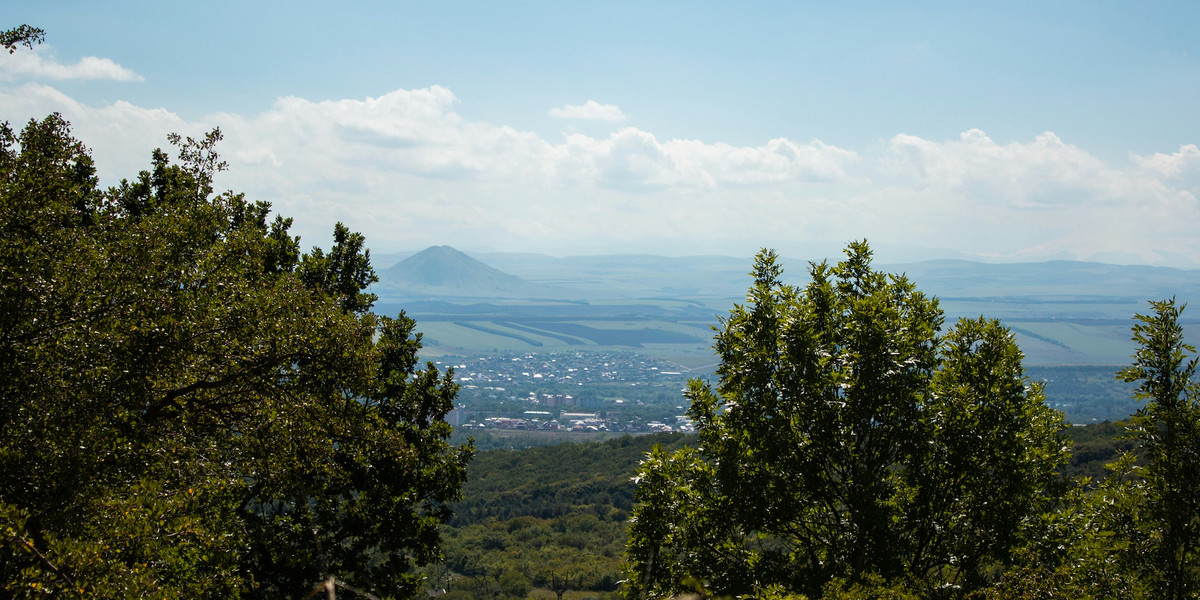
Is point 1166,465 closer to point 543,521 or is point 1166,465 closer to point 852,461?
point 852,461

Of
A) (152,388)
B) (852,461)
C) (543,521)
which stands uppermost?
(152,388)

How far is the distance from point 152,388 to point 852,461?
8996mm

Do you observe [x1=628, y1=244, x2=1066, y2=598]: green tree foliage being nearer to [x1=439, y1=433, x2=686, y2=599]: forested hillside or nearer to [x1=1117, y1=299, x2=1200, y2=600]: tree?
[x1=1117, y1=299, x2=1200, y2=600]: tree

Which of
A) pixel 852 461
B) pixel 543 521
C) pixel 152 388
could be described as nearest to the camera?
pixel 152 388

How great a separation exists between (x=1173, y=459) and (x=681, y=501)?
6307 mm

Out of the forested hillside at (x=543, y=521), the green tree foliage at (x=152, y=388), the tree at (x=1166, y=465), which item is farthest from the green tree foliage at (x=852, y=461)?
the forested hillside at (x=543, y=521)

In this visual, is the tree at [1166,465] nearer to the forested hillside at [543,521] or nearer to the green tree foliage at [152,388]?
the green tree foliage at [152,388]

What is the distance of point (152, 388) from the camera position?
8250 millimetres

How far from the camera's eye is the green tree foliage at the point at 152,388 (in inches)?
273

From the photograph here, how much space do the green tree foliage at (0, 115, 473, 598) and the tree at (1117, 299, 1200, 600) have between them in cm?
1057

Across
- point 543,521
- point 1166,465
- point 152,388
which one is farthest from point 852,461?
point 543,521

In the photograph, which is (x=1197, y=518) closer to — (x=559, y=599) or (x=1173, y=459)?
(x=1173, y=459)

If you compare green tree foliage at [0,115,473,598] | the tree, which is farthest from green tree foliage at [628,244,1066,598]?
green tree foliage at [0,115,473,598]

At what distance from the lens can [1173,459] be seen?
8.98 meters
